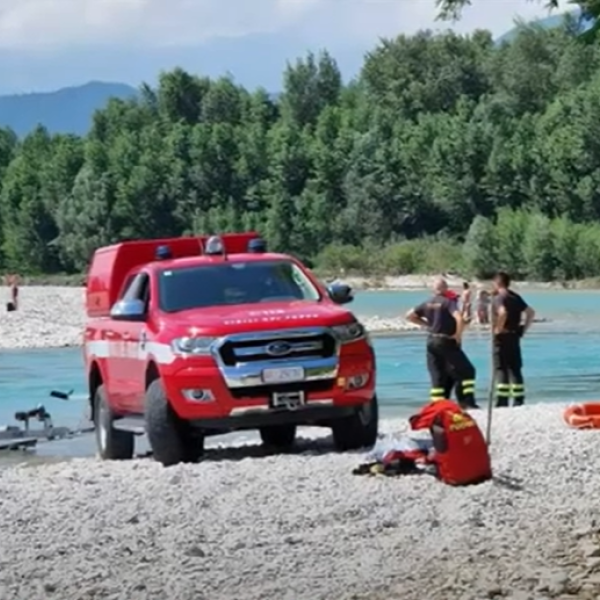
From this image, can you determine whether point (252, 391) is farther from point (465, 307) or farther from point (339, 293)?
Result: point (465, 307)

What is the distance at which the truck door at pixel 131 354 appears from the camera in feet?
54.6

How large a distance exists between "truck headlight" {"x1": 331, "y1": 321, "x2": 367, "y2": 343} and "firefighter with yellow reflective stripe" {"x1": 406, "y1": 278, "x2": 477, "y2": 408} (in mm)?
5275

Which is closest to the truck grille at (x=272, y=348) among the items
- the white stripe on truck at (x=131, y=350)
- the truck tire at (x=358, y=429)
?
the white stripe on truck at (x=131, y=350)

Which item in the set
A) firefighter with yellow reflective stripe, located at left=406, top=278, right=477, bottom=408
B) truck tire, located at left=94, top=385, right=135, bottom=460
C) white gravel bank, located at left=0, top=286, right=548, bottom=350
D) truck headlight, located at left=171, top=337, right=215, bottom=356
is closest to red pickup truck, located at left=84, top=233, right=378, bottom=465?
truck headlight, located at left=171, top=337, right=215, bottom=356

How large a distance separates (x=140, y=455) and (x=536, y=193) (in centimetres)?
9501

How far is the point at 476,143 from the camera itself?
380 feet

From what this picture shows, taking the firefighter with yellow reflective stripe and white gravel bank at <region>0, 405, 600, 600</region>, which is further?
the firefighter with yellow reflective stripe

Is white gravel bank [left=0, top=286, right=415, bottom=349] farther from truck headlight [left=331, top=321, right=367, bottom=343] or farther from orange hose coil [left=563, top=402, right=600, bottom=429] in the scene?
truck headlight [left=331, top=321, right=367, bottom=343]

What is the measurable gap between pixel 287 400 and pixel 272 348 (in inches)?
17.3

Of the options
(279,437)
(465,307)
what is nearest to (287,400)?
(279,437)

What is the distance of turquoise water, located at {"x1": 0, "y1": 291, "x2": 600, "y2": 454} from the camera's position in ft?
93.0

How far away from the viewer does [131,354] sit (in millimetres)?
16953

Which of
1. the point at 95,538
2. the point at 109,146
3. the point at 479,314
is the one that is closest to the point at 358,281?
the point at 109,146

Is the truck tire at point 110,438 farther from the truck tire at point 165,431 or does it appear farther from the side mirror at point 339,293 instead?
the side mirror at point 339,293
